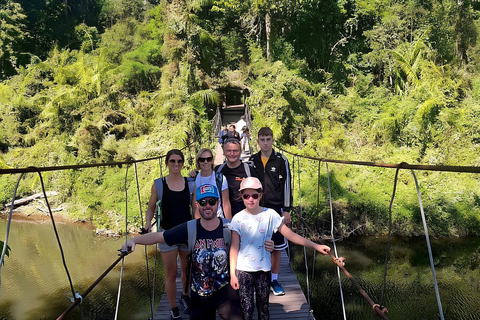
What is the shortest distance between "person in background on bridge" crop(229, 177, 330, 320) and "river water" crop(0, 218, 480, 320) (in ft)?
14.8

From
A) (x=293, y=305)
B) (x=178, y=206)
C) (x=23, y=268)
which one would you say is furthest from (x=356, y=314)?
(x=23, y=268)

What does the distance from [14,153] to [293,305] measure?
12628 millimetres

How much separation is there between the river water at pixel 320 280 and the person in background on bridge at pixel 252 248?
4.50m

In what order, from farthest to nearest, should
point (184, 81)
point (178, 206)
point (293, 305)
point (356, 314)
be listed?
point (184, 81) → point (356, 314) → point (293, 305) → point (178, 206)

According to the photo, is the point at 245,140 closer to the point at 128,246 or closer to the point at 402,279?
the point at 402,279

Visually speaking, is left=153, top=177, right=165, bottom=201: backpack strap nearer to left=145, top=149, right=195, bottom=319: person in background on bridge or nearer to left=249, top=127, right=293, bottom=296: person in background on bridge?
left=145, top=149, right=195, bottom=319: person in background on bridge

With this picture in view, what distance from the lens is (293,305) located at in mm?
2664

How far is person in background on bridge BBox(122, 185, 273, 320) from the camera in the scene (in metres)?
1.62

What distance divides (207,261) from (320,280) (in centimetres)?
562

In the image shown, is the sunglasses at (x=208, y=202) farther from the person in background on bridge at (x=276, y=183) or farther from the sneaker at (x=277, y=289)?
the sneaker at (x=277, y=289)

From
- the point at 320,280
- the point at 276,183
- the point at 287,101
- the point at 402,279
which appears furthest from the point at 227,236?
the point at 287,101

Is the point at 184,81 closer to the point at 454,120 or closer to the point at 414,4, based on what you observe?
the point at 454,120

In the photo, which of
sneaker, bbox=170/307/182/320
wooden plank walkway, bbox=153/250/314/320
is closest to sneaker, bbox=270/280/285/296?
wooden plank walkway, bbox=153/250/314/320

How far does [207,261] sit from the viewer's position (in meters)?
1.63
